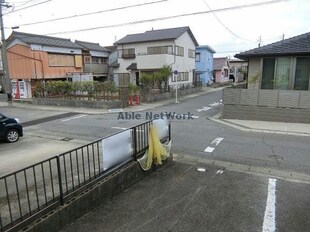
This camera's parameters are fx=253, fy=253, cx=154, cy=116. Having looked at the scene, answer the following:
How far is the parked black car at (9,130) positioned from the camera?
8.70 meters

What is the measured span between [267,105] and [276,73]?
245 centimetres

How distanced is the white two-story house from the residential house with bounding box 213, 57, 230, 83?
15.0 m

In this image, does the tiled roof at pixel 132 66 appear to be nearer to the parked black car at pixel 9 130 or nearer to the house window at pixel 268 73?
the house window at pixel 268 73

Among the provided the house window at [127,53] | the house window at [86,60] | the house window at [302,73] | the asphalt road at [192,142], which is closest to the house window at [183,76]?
the house window at [127,53]

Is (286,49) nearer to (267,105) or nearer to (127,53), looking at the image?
(267,105)

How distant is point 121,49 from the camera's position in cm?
2952

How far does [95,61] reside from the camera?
32281 mm

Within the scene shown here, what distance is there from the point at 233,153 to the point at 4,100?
2280 centimetres

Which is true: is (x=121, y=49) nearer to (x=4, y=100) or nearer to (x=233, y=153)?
(x=4, y=100)

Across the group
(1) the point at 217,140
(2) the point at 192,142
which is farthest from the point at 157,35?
(2) the point at 192,142

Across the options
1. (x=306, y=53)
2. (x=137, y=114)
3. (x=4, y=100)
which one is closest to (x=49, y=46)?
(x=4, y=100)

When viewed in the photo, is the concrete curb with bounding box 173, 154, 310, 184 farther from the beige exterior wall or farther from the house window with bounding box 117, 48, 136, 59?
the house window with bounding box 117, 48, 136, 59

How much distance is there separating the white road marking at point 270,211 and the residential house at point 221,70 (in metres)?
41.4

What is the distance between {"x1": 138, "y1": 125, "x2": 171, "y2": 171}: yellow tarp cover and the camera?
586 centimetres
